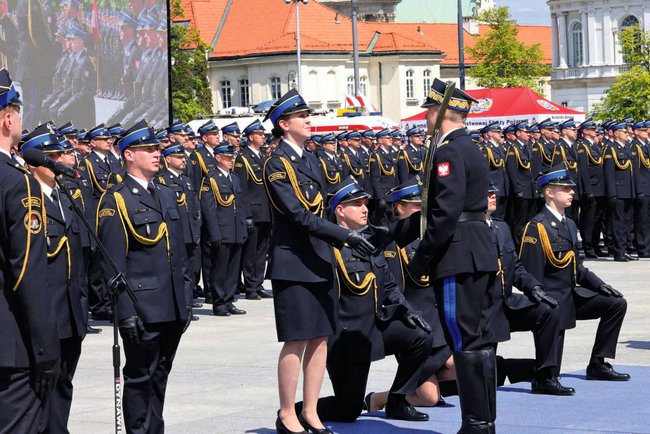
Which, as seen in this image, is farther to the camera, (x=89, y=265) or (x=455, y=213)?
(x=89, y=265)

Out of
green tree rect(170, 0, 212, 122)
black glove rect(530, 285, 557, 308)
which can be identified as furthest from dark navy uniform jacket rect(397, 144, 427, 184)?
green tree rect(170, 0, 212, 122)

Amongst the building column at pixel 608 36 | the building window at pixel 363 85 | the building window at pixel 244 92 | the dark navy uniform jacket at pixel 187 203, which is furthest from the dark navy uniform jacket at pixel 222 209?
the building column at pixel 608 36

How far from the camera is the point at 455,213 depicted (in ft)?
26.1

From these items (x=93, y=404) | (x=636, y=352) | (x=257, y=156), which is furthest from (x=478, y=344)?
(x=257, y=156)

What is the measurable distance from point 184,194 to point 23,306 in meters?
9.89

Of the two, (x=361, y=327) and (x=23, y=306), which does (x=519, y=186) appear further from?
(x=23, y=306)

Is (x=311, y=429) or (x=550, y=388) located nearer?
(x=311, y=429)

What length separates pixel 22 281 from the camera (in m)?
6.23

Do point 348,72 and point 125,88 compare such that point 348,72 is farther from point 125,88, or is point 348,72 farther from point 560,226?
point 560,226

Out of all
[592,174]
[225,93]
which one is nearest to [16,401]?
[592,174]

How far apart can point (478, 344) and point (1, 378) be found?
290 centimetres

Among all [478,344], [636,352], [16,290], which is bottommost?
[636,352]

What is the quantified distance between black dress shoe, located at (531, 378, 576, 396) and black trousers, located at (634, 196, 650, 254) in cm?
1326

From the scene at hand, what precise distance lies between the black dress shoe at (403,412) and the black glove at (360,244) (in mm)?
1534
